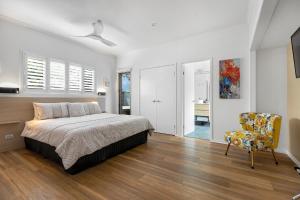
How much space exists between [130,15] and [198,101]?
4401 millimetres

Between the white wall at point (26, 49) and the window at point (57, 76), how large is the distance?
215mm

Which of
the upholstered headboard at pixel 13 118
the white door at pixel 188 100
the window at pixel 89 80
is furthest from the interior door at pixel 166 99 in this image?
the upholstered headboard at pixel 13 118

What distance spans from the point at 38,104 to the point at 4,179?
178 cm

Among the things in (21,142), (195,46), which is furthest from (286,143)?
(21,142)

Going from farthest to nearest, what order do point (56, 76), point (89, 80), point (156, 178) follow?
point (89, 80)
point (56, 76)
point (156, 178)

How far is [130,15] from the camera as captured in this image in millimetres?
3041

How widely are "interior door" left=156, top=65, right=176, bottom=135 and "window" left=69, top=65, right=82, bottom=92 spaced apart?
2419mm

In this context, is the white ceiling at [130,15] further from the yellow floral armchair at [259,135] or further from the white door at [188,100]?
the yellow floral armchair at [259,135]

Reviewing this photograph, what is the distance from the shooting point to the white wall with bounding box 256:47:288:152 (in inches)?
117

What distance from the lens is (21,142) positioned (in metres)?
3.29

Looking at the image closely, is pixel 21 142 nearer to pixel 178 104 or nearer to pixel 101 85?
pixel 101 85

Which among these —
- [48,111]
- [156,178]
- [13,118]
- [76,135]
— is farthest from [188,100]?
[13,118]

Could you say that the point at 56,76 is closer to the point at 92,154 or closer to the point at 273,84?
the point at 92,154

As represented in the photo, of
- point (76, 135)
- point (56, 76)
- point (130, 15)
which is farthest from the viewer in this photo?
point (56, 76)
